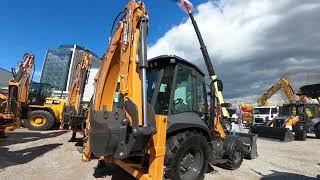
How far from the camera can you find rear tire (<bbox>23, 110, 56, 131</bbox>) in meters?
18.2

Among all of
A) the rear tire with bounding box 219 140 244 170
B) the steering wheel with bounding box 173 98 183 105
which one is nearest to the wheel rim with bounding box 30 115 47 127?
the rear tire with bounding box 219 140 244 170

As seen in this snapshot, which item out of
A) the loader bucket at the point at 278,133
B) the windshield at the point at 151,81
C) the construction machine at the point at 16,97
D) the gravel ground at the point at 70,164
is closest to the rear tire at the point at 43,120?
the construction machine at the point at 16,97

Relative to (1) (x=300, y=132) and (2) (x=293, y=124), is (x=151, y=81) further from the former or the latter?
(2) (x=293, y=124)

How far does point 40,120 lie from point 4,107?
5.82 metres

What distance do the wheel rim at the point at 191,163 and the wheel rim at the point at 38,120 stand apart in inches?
534

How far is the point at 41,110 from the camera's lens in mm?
18469

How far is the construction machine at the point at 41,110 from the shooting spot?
18.3 metres

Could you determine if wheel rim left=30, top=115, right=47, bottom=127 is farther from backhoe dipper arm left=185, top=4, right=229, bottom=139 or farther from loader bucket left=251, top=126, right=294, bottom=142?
loader bucket left=251, top=126, right=294, bottom=142

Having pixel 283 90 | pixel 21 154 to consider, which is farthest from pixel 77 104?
pixel 283 90

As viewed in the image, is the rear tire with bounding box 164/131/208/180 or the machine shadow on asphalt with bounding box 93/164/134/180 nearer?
the rear tire with bounding box 164/131/208/180

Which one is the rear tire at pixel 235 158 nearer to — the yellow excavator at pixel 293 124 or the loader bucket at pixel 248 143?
the loader bucket at pixel 248 143

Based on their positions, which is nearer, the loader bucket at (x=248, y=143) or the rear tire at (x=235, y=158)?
the rear tire at (x=235, y=158)

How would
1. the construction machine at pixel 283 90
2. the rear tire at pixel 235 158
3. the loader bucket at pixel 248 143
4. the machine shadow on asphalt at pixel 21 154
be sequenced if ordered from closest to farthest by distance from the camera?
the rear tire at pixel 235 158 < the machine shadow on asphalt at pixel 21 154 < the loader bucket at pixel 248 143 < the construction machine at pixel 283 90

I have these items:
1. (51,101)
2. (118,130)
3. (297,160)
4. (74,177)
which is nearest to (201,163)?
(118,130)
